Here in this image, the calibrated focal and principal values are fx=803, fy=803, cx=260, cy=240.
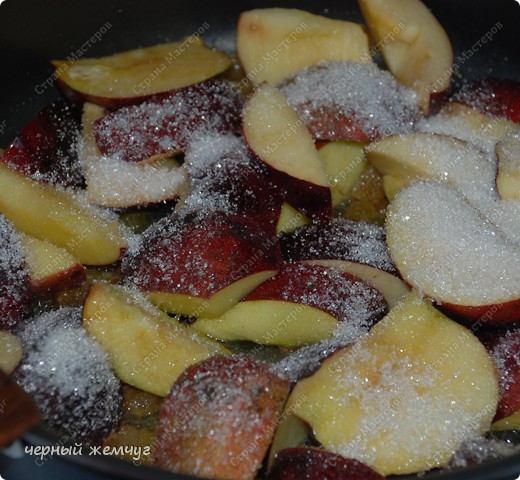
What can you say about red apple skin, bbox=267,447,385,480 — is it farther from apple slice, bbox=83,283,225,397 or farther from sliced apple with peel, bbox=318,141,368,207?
sliced apple with peel, bbox=318,141,368,207

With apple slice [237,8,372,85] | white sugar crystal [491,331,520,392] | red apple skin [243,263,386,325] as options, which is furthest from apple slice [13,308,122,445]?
apple slice [237,8,372,85]

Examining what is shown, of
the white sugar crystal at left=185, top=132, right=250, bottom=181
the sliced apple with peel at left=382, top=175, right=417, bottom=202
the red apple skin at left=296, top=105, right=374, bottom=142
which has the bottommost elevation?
the sliced apple with peel at left=382, top=175, right=417, bottom=202

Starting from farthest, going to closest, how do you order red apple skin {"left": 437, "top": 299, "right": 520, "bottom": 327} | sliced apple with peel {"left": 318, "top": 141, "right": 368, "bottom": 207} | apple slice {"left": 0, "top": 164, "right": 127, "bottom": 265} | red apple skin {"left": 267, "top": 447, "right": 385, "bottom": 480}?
sliced apple with peel {"left": 318, "top": 141, "right": 368, "bottom": 207} → apple slice {"left": 0, "top": 164, "right": 127, "bottom": 265} → red apple skin {"left": 437, "top": 299, "right": 520, "bottom": 327} → red apple skin {"left": 267, "top": 447, "right": 385, "bottom": 480}

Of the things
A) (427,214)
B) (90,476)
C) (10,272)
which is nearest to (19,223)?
(10,272)

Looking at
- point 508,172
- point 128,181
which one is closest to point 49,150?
point 128,181

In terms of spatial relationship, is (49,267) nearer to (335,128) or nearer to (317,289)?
(317,289)

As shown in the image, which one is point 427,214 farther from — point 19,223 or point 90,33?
point 90,33

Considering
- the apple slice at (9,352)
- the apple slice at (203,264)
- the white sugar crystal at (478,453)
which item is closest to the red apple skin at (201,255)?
the apple slice at (203,264)
